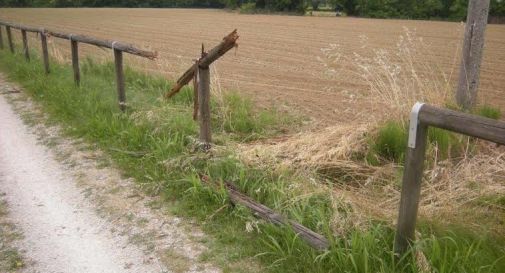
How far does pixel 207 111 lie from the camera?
16.7 feet

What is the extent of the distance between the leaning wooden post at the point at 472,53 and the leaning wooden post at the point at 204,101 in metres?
3.38

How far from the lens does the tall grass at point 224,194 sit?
9.96 ft

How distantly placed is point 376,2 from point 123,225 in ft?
198

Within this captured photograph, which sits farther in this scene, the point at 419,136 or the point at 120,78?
the point at 120,78

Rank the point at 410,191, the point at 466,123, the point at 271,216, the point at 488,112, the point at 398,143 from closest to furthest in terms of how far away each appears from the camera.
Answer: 1. the point at 466,123
2. the point at 410,191
3. the point at 271,216
4. the point at 398,143
5. the point at 488,112

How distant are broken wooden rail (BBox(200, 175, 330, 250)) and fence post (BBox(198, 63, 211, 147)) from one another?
679 mm

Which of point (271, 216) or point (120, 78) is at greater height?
point (120, 78)

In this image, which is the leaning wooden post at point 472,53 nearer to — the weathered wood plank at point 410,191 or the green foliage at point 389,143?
the green foliage at point 389,143

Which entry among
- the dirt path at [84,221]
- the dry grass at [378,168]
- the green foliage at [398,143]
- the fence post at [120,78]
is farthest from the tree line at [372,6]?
the dirt path at [84,221]

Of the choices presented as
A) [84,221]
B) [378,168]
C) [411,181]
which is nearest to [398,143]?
[378,168]

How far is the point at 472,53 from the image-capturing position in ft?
19.2

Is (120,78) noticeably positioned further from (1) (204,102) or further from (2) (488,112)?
(2) (488,112)

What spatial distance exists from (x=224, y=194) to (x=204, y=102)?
1.31 m

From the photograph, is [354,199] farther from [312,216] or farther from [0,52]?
[0,52]
